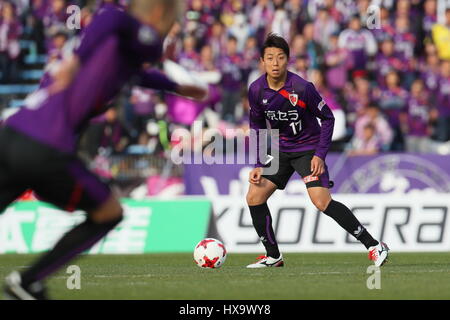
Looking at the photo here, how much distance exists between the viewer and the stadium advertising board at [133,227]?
15.8 meters

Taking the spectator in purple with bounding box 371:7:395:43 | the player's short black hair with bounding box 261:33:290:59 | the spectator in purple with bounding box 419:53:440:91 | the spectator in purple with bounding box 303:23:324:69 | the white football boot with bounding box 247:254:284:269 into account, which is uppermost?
the player's short black hair with bounding box 261:33:290:59

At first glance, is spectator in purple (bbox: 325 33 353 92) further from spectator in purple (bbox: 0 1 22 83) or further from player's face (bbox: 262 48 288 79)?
player's face (bbox: 262 48 288 79)

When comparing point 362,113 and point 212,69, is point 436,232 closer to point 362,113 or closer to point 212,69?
point 362,113

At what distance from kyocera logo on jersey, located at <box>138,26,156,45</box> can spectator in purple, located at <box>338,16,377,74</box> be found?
1413cm

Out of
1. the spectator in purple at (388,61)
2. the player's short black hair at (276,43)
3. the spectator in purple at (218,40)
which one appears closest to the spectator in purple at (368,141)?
the spectator in purple at (388,61)

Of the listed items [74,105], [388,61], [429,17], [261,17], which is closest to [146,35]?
[74,105]

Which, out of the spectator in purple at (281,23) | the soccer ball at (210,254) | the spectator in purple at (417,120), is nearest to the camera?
the soccer ball at (210,254)

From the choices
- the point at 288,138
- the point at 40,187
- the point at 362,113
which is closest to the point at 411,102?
the point at 362,113

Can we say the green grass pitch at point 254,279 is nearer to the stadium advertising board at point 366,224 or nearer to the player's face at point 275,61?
the stadium advertising board at point 366,224

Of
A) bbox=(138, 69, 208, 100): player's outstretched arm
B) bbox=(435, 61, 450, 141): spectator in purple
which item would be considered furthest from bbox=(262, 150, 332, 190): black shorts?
bbox=(435, 61, 450, 141): spectator in purple

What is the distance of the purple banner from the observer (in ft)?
54.6

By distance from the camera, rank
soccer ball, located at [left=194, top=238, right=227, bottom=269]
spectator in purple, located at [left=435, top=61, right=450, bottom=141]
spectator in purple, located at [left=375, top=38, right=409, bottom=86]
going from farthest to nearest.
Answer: spectator in purple, located at [left=375, top=38, right=409, bottom=86], spectator in purple, located at [left=435, top=61, right=450, bottom=141], soccer ball, located at [left=194, top=238, right=227, bottom=269]
